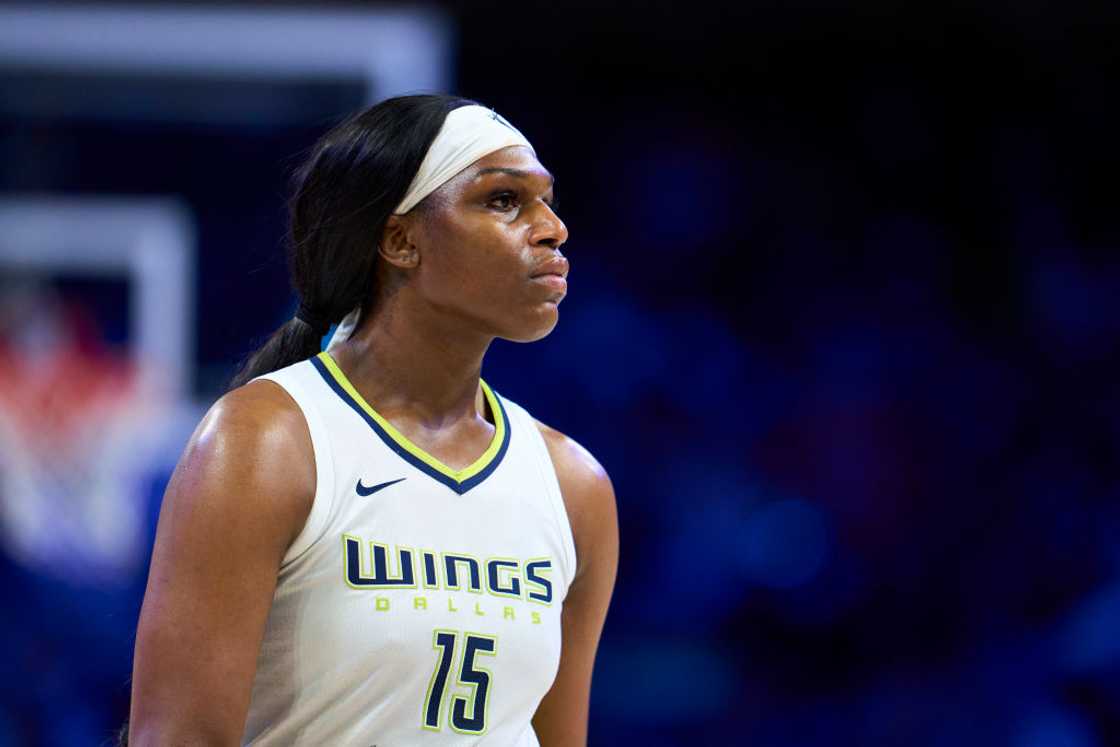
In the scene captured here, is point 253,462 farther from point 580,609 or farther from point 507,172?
point 580,609

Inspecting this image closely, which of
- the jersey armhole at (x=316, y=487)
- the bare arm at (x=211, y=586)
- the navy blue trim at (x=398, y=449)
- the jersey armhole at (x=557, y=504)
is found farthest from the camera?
the jersey armhole at (x=557, y=504)

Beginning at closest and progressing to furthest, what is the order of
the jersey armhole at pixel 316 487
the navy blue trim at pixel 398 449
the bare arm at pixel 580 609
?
the jersey armhole at pixel 316 487
the navy blue trim at pixel 398 449
the bare arm at pixel 580 609

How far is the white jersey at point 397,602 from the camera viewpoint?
1.85 meters

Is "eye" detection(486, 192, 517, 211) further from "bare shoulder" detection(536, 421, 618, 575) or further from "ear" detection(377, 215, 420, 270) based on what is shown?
"bare shoulder" detection(536, 421, 618, 575)

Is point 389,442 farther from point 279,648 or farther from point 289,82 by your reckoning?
point 289,82

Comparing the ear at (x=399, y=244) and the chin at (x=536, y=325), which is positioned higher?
the ear at (x=399, y=244)

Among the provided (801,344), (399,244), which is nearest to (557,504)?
(399,244)

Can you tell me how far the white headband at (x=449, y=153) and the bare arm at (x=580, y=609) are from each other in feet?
1.42

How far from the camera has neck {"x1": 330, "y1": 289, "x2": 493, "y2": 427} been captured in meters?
2.05

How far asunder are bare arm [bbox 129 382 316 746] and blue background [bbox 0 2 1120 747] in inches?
133

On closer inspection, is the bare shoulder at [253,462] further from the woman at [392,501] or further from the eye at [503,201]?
the eye at [503,201]

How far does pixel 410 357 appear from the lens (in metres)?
2.06

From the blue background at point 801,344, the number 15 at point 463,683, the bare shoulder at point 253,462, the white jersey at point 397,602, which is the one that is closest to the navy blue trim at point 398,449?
the white jersey at point 397,602

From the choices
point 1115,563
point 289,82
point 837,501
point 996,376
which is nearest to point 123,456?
point 289,82
